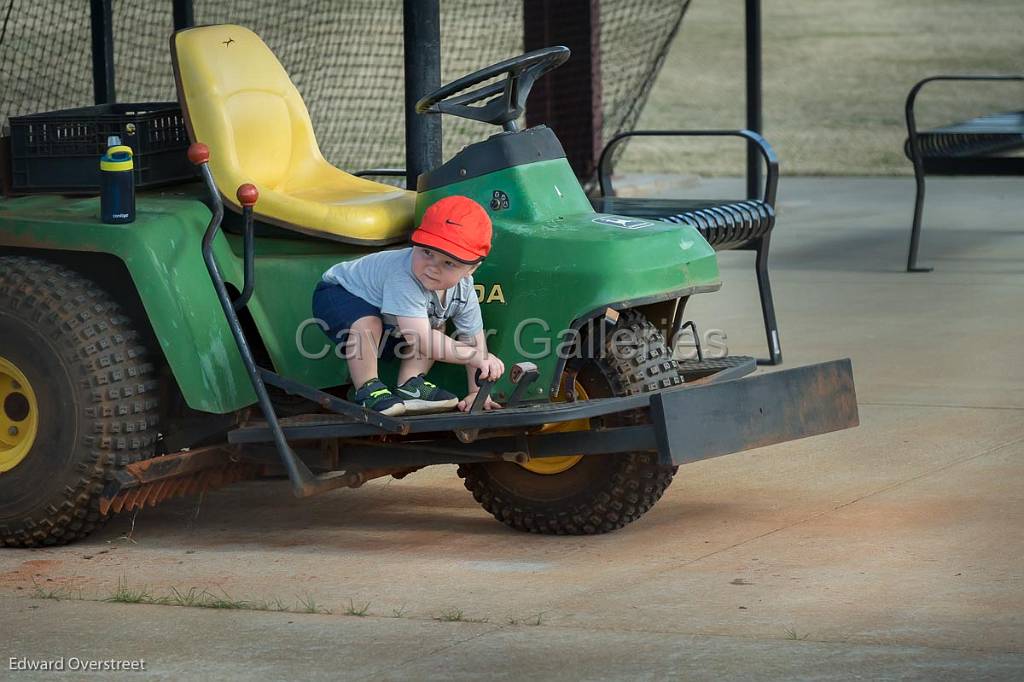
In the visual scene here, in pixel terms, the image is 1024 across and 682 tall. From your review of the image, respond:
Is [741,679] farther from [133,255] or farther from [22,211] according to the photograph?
[22,211]

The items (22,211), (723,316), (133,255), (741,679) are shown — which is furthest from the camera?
(723,316)

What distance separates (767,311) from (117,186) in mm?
3295

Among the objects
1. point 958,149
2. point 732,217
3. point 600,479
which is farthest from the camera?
point 958,149

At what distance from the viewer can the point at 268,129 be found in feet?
18.4

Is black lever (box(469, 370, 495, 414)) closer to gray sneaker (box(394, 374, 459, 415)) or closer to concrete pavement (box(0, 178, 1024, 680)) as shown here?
gray sneaker (box(394, 374, 459, 415))

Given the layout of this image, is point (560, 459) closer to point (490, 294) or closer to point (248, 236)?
point (490, 294)

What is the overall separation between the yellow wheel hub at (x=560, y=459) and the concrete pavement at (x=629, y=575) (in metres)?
0.20

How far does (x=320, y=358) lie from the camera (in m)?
5.20

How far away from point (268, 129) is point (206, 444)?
0.99m

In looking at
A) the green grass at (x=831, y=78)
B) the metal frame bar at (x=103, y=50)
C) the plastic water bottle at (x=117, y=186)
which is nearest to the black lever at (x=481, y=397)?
the plastic water bottle at (x=117, y=186)

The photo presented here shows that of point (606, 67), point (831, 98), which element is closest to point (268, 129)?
point (606, 67)

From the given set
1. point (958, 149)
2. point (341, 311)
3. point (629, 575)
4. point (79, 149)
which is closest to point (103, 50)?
point (79, 149)

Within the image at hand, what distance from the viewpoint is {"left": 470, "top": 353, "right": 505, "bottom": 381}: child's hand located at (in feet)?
16.1

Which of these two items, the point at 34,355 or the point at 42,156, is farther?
the point at 42,156
